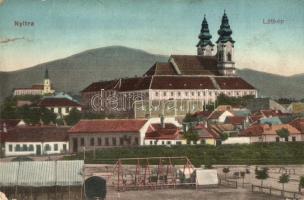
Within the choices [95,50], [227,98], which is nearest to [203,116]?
[227,98]

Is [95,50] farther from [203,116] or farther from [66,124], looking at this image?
[203,116]

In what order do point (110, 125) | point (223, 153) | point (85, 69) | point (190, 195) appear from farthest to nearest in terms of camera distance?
point (223, 153) → point (110, 125) → point (85, 69) → point (190, 195)

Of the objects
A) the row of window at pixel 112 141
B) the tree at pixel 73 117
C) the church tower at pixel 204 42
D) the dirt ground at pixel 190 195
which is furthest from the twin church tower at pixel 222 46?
the tree at pixel 73 117

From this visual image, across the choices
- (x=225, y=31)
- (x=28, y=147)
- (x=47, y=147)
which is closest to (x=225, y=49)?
(x=225, y=31)

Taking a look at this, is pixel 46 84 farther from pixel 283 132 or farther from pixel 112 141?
pixel 283 132

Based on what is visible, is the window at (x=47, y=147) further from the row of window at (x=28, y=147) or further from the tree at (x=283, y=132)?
the tree at (x=283, y=132)

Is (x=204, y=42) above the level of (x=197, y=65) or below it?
above
